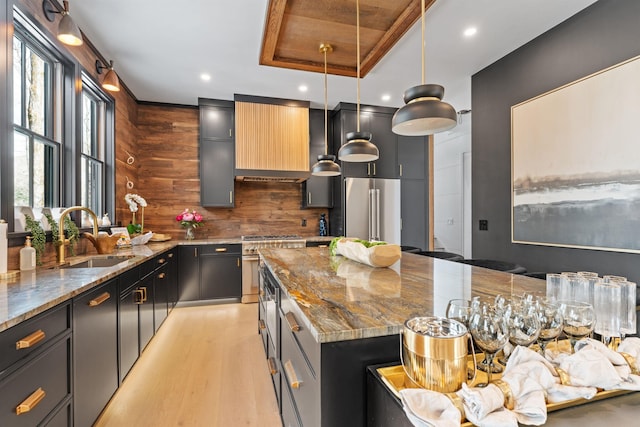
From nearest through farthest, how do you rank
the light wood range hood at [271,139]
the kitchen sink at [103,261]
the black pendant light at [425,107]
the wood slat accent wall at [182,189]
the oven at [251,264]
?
1. the black pendant light at [425,107]
2. the kitchen sink at [103,261]
3. the oven at [251,264]
4. the light wood range hood at [271,139]
5. the wood slat accent wall at [182,189]

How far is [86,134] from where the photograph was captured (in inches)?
123

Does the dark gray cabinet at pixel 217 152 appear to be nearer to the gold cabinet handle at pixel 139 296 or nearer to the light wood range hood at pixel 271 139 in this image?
the light wood range hood at pixel 271 139

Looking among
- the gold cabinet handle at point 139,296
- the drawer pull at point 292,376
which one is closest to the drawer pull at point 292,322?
the drawer pull at point 292,376

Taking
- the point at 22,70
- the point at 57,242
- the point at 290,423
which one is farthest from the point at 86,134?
the point at 290,423

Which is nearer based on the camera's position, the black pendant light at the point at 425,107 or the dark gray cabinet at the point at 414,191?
the black pendant light at the point at 425,107

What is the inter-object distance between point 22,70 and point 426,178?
4.65 metres

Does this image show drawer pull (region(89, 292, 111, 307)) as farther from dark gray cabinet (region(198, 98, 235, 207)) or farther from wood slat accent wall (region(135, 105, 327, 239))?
wood slat accent wall (region(135, 105, 327, 239))

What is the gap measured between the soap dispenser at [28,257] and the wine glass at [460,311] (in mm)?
2368

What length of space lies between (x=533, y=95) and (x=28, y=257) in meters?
4.19

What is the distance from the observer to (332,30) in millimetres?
2633

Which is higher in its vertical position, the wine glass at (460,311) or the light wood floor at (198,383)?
the wine glass at (460,311)

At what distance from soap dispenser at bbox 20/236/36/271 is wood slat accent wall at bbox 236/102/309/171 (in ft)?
8.50

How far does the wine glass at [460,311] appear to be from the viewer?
35.0 inches

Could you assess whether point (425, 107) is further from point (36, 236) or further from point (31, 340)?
point (36, 236)
